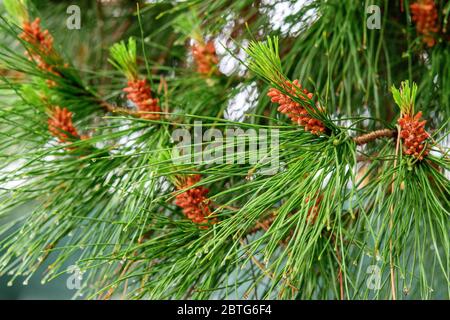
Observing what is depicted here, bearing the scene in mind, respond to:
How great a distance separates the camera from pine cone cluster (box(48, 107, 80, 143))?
0.65 meters

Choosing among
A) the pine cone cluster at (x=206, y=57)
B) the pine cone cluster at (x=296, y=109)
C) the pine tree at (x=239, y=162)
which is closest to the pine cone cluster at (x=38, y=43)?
→ the pine tree at (x=239, y=162)

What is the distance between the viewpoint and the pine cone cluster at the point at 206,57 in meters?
0.75

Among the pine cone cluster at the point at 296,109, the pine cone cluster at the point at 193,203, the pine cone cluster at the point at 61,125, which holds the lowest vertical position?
the pine cone cluster at the point at 193,203

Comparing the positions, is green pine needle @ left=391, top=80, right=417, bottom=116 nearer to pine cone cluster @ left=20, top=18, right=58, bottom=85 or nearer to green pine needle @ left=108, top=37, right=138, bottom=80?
green pine needle @ left=108, top=37, right=138, bottom=80

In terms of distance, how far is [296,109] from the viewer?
0.47 metres

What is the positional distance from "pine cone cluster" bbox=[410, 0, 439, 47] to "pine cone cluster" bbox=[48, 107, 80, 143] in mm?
384

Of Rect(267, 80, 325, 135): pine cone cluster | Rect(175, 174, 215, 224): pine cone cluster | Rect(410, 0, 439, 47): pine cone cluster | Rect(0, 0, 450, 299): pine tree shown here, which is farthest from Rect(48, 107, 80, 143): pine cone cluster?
Rect(410, 0, 439, 47): pine cone cluster

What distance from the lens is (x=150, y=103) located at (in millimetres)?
641

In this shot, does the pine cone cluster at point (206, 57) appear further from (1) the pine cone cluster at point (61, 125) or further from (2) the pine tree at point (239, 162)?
(1) the pine cone cluster at point (61, 125)

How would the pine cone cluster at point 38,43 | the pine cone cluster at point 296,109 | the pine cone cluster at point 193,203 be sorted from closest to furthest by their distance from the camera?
the pine cone cluster at point 296,109 < the pine cone cluster at point 193,203 < the pine cone cluster at point 38,43

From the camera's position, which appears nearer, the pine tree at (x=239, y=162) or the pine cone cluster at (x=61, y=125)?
the pine tree at (x=239, y=162)

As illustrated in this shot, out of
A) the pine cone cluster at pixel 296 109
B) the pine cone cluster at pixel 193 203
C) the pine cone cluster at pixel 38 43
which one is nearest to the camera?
the pine cone cluster at pixel 296 109
